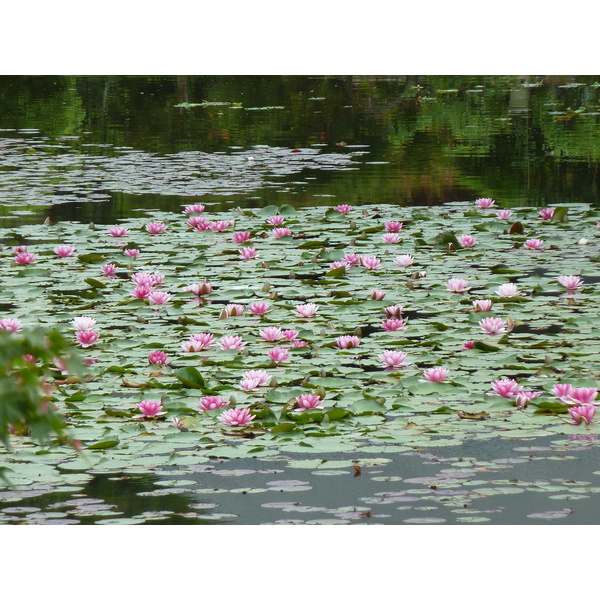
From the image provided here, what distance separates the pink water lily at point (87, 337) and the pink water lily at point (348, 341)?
1.13 meters

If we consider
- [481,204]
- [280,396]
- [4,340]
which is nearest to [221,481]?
[280,396]

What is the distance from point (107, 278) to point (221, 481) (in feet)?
9.72

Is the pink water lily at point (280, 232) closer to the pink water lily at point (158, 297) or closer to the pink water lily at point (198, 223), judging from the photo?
the pink water lily at point (198, 223)

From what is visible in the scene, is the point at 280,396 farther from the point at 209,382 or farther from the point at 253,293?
the point at 253,293

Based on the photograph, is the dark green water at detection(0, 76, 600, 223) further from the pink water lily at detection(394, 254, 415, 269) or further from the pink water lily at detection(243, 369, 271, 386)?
the pink water lily at detection(243, 369, 271, 386)

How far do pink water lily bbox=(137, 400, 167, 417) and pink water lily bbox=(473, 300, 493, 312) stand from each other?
1.89m

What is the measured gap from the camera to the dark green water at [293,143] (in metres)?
9.26

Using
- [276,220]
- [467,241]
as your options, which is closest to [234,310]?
[467,241]

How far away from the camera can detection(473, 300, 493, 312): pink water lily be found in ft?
17.1

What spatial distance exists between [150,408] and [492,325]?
1.76 metres

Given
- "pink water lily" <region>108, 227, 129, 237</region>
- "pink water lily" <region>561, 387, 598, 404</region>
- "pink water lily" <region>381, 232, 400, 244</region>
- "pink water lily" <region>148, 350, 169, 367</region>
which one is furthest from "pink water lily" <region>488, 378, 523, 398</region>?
"pink water lily" <region>108, 227, 129, 237</region>

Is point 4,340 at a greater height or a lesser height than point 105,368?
greater

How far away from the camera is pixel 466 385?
4.31 m

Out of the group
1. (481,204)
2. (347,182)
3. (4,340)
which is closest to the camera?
(4,340)
